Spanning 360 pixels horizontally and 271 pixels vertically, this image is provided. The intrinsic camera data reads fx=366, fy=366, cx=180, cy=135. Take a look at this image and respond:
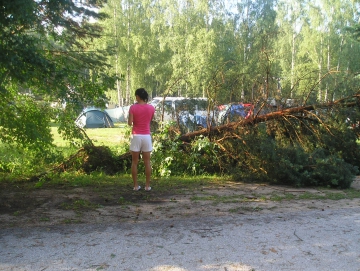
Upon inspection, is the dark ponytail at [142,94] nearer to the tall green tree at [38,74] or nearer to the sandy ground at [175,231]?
the tall green tree at [38,74]

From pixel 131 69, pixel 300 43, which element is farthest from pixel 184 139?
pixel 300 43

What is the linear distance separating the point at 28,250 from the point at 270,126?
582 centimetres

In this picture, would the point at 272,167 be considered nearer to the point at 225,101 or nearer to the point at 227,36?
the point at 225,101

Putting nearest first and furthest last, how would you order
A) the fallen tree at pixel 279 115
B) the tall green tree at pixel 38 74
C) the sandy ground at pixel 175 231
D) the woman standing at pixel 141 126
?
the sandy ground at pixel 175 231 < the tall green tree at pixel 38 74 < the woman standing at pixel 141 126 < the fallen tree at pixel 279 115

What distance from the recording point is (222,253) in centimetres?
340

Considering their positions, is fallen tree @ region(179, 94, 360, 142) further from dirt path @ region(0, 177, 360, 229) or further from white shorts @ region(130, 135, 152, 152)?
white shorts @ region(130, 135, 152, 152)

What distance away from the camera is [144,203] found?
5137 millimetres

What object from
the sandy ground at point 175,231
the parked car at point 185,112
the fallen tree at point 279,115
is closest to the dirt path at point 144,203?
the sandy ground at point 175,231

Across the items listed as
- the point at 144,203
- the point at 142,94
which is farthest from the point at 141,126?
the point at 144,203

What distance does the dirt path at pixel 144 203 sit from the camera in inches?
173

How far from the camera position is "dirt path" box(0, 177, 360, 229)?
14.4ft

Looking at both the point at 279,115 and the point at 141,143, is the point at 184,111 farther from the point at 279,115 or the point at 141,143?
the point at 141,143

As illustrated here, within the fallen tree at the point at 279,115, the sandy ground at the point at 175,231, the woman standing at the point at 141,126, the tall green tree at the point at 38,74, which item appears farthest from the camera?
the fallen tree at the point at 279,115

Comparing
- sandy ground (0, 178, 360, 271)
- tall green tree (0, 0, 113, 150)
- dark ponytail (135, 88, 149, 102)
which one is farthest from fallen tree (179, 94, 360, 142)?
tall green tree (0, 0, 113, 150)
